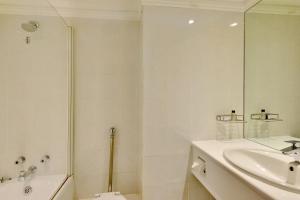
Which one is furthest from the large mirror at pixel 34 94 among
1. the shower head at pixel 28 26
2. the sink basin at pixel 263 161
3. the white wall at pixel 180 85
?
the sink basin at pixel 263 161

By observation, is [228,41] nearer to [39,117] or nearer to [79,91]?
[79,91]

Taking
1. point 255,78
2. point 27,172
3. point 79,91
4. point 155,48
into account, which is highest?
point 155,48

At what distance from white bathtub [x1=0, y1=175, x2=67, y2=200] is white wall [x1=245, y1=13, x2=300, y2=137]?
1.58 meters

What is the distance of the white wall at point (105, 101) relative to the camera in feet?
5.30

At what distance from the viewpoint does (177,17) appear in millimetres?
1397

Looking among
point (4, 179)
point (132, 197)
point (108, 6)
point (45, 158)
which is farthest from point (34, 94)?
point (132, 197)

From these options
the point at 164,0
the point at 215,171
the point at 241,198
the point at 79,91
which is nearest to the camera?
the point at 241,198

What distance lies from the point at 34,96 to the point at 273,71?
1910 millimetres

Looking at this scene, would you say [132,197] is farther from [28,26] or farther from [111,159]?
[28,26]

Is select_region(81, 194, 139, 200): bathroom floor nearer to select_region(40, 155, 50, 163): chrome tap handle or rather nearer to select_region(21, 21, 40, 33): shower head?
select_region(40, 155, 50, 163): chrome tap handle

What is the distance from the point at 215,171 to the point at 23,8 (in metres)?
1.87

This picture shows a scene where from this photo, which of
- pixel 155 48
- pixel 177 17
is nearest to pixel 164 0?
pixel 177 17

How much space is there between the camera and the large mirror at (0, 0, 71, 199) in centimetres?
148

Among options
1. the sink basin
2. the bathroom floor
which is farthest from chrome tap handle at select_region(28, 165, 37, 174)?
the sink basin
